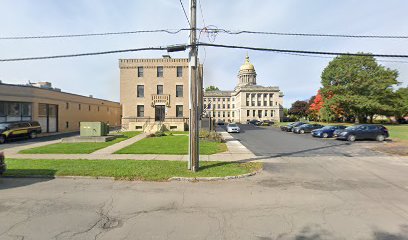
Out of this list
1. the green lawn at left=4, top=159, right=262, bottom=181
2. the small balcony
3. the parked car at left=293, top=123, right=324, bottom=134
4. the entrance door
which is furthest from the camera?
the entrance door

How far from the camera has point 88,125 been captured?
20.6 meters

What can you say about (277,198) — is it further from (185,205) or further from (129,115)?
(129,115)

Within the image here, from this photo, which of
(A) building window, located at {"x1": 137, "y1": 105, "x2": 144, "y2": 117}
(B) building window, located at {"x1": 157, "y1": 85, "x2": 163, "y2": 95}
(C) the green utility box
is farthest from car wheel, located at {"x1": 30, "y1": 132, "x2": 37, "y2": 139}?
(B) building window, located at {"x1": 157, "y1": 85, "x2": 163, "y2": 95}

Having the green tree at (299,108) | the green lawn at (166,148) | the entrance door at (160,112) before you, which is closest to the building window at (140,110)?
the entrance door at (160,112)

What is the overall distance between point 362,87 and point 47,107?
186 feet

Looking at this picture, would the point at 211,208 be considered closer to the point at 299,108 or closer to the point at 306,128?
the point at 306,128

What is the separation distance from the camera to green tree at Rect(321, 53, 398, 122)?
159 feet

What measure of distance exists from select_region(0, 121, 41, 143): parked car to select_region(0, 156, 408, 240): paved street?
598 inches

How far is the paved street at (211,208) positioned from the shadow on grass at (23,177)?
0.07m

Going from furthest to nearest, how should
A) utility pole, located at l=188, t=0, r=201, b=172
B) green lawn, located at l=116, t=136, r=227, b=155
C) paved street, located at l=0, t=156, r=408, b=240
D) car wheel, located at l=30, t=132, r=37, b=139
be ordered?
car wheel, located at l=30, t=132, r=37, b=139, green lawn, located at l=116, t=136, r=227, b=155, utility pole, located at l=188, t=0, r=201, b=172, paved street, located at l=0, t=156, r=408, b=240

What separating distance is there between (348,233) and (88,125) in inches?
818

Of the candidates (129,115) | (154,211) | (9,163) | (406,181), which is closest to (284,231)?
(154,211)

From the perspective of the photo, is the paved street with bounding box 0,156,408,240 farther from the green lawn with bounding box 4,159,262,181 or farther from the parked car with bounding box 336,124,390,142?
the parked car with bounding box 336,124,390,142

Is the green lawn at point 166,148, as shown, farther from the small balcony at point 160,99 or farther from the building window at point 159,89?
the building window at point 159,89
